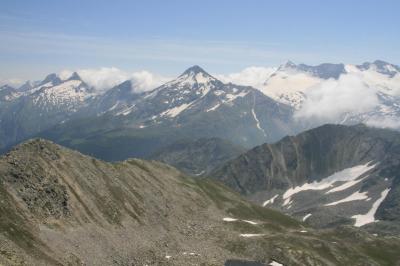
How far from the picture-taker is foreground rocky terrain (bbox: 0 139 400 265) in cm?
12500

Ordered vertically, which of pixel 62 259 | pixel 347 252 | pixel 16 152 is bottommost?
pixel 347 252

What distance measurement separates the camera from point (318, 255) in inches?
7249

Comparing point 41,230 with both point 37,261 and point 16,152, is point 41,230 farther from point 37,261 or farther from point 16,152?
point 16,152

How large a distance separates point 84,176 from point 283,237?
2846 inches

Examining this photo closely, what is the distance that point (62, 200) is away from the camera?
149500 millimetres

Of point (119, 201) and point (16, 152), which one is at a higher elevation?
point (16, 152)

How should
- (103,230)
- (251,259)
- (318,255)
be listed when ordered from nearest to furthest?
(103,230), (251,259), (318,255)

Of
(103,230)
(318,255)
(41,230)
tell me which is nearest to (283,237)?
(318,255)

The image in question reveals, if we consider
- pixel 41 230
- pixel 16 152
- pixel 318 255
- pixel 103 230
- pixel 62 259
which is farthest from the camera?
pixel 318 255

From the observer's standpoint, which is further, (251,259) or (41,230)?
(251,259)

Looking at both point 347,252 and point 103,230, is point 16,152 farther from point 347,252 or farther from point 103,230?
point 347,252

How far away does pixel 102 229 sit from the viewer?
150 meters

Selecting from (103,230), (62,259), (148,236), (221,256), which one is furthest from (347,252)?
(62,259)

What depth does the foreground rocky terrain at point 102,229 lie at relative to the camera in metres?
125
